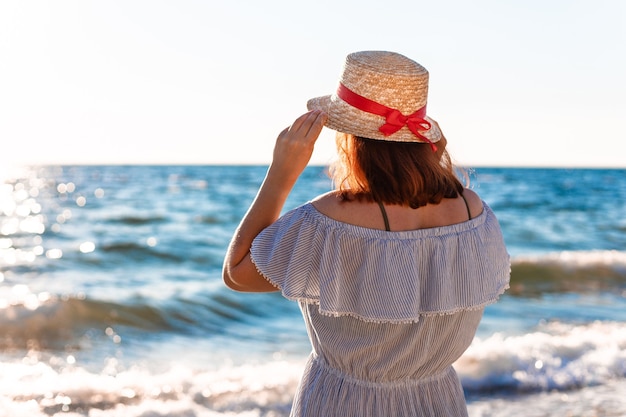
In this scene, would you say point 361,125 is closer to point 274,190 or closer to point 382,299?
point 274,190

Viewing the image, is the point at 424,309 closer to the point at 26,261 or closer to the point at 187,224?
the point at 26,261

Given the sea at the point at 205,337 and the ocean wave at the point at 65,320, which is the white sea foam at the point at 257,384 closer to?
the sea at the point at 205,337

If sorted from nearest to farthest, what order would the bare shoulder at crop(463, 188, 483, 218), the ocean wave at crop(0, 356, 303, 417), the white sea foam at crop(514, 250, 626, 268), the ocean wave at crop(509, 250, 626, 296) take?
the bare shoulder at crop(463, 188, 483, 218) < the ocean wave at crop(0, 356, 303, 417) < the ocean wave at crop(509, 250, 626, 296) < the white sea foam at crop(514, 250, 626, 268)

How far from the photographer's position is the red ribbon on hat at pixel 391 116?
1.77 metres

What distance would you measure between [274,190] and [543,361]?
178 inches

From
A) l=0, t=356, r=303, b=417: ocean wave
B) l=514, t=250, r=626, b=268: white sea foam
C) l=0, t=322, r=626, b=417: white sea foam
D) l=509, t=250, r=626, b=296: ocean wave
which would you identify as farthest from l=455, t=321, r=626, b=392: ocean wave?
l=514, t=250, r=626, b=268: white sea foam

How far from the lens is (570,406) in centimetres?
481

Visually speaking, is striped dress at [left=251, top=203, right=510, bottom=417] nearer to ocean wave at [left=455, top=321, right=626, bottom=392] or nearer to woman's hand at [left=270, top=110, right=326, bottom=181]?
woman's hand at [left=270, top=110, right=326, bottom=181]

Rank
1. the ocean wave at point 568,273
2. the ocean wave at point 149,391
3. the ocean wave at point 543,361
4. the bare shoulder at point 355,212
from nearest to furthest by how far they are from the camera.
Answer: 1. the bare shoulder at point 355,212
2. the ocean wave at point 149,391
3. the ocean wave at point 543,361
4. the ocean wave at point 568,273

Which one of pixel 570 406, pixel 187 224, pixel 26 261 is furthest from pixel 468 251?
pixel 187 224

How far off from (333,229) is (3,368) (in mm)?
4749

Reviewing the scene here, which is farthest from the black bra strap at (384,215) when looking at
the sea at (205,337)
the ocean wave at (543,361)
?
the ocean wave at (543,361)

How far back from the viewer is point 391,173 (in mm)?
1734

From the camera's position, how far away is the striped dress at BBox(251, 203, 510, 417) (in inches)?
68.7
